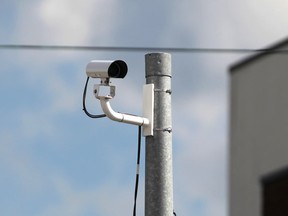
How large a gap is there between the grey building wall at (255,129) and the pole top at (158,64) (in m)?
2.81

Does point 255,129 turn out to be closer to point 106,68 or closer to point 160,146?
point 160,146

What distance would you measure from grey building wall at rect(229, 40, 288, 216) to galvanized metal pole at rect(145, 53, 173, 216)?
2496 mm

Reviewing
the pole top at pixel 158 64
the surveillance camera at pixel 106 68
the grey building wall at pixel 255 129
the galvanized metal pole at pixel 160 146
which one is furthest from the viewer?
the pole top at pixel 158 64

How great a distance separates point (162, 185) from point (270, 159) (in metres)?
3.09

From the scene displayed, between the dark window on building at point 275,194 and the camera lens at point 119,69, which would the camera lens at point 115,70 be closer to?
the camera lens at point 119,69

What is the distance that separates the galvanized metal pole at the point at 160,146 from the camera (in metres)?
8.81

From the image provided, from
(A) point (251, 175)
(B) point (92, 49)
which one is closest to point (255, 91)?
(A) point (251, 175)

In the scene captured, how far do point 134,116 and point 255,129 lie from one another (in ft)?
10.8

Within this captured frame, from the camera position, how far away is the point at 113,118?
905 centimetres

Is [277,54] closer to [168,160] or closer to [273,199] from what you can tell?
[273,199]

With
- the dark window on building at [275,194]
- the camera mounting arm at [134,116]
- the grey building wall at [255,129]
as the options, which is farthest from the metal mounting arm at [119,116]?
the dark window on building at [275,194]

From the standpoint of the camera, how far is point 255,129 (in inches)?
233

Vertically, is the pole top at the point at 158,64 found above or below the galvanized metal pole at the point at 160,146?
above

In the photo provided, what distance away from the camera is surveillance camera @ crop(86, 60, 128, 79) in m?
8.97
